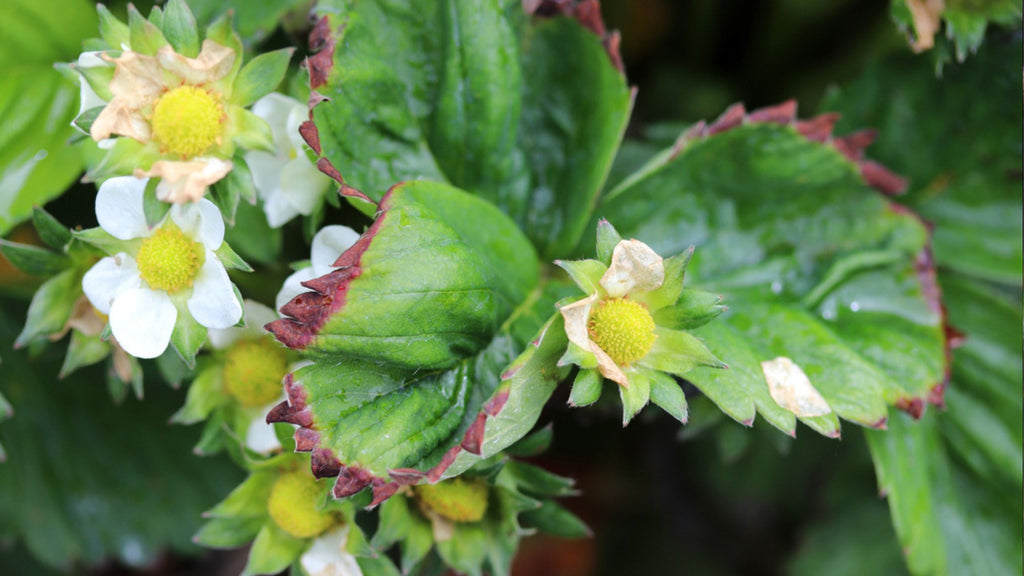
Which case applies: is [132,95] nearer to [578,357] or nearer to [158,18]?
[158,18]

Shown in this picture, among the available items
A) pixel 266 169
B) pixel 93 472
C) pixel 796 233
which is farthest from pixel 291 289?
pixel 93 472

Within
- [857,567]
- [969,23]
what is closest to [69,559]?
[857,567]

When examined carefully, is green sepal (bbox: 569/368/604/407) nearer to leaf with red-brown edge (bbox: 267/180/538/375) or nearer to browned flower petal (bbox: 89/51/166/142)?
leaf with red-brown edge (bbox: 267/180/538/375)

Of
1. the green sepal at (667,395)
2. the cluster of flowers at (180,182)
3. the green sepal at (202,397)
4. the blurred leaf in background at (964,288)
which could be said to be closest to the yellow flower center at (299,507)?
the cluster of flowers at (180,182)

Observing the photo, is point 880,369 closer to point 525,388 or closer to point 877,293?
point 877,293

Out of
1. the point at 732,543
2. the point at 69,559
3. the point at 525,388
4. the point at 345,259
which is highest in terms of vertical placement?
the point at 345,259

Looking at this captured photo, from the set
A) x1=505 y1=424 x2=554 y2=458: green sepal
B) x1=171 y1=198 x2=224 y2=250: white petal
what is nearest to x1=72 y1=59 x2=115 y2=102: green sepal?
x1=171 y1=198 x2=224 y2=250: white petal

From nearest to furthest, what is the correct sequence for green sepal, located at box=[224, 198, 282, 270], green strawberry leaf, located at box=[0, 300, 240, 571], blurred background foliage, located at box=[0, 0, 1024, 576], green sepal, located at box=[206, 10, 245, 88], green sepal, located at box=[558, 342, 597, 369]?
green sepal, located at box=[558, 342, 597, 369], green sepal, located at box=[206, 10, 245, 88], green sepal, located at box=[224, 198, 282, 270], blurred background foliage, located at box=[0, 0, 1024, 576], green strawberry leaf, located at box=[0, 300, 240, 571]
